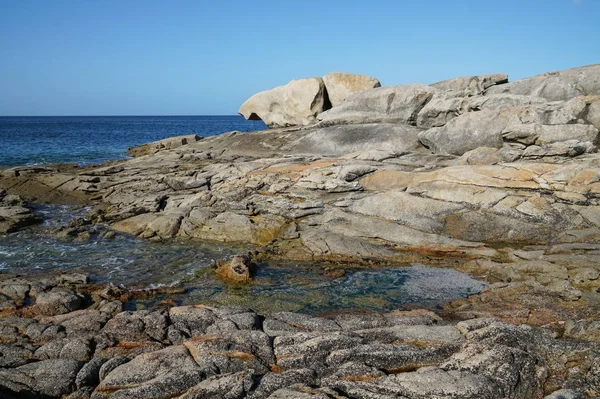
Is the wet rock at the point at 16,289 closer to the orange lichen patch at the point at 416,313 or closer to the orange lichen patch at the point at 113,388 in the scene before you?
the orange lichen patch at the point at 113,388

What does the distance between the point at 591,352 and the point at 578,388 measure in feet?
3.84

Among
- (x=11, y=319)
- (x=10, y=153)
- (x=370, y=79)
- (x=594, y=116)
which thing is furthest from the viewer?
(x=10, y=153)

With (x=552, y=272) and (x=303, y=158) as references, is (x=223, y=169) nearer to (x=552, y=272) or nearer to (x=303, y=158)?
(x=303, y=158)

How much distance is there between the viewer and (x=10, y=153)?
50.2 m

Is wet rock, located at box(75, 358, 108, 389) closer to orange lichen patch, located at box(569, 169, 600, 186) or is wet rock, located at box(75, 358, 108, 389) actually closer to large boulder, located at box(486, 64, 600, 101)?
orange lichen patch, located at box(569, 169, 600, 186)

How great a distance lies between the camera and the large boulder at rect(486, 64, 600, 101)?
27531mm

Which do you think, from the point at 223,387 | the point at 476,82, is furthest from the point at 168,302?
the point at 476,82

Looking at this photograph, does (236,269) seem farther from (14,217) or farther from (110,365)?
(14,217)

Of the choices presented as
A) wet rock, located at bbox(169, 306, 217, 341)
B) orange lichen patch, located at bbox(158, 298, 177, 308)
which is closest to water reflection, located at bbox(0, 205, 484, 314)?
orange lichen patch, located at bbox(158, 298, 177, 308)

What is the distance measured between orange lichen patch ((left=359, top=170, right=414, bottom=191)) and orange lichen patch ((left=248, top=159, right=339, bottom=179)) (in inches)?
103

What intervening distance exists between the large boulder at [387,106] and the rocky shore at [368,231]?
13 cm

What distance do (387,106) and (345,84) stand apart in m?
6.79

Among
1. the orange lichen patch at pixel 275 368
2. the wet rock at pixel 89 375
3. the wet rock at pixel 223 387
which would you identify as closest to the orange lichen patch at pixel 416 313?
the orange lichen patch at pixel 275 368

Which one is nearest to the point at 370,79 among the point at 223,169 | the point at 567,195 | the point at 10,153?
the point at 223,169
